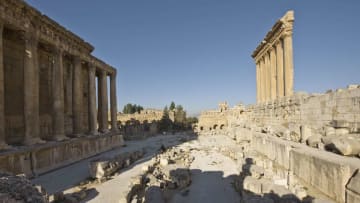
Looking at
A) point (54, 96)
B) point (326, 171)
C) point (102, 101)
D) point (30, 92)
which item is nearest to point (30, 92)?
point (30, 92)

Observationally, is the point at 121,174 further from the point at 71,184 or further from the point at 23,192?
the point at 23,192

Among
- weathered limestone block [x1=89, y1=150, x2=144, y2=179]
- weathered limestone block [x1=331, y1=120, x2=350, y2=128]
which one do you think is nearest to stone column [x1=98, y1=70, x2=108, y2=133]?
weathered limestone block [x1=89, y1=150, x2=144, y2=179]

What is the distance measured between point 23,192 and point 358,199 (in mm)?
5954

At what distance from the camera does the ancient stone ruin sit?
5.79 meters

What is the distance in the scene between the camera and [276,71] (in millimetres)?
18641

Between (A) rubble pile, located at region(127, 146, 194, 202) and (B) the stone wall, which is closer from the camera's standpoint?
(A) rubble pile, located at region(127, 146, 194, 202)

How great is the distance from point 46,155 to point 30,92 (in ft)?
9.96

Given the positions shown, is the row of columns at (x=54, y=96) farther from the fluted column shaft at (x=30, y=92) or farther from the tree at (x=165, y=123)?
the tree at (x=165, y=123)

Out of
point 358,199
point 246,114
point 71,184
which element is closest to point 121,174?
point 71,184

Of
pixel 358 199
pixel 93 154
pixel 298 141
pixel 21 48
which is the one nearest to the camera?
pixel 358 199

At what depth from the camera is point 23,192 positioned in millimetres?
3814

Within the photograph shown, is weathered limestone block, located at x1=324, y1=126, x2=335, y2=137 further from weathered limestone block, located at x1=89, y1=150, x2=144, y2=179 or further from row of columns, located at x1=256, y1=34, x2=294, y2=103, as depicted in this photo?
weathered limestone block, located at x1=89, y1=150, x2=144, y2=179

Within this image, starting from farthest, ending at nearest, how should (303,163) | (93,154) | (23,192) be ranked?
1. (93,154)
2. (303,163)
3. (23,192)

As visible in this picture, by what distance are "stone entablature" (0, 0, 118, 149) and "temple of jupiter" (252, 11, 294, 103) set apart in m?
13.8
